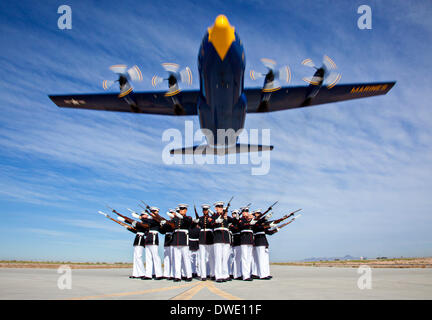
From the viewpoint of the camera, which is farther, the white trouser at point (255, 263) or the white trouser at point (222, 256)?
the white trouser at point (255, 263)

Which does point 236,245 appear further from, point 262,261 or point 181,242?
point 181,242

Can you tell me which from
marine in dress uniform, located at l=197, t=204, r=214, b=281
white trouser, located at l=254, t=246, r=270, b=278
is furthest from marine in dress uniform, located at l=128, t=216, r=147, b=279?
white trouser, located at l=254, t=246, r=270, b=278

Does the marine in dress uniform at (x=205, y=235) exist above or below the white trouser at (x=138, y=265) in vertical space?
above

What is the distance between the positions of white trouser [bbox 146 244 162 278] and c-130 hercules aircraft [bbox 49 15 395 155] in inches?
346

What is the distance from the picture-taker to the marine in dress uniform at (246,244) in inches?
439

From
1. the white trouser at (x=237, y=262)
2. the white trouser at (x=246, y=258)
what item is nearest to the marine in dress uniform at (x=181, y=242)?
the white trouser at (x=246, y=258)

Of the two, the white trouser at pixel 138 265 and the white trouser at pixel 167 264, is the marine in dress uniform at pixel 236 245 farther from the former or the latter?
the white trouser at pixel 138 265

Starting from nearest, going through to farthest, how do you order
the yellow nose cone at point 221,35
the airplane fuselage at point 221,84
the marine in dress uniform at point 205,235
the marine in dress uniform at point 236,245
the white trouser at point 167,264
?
1. the marine in dress uniform at point 205,235
2. the white trouser at point 167,264
3. the marine in dress uniform at point 236,245
4. the yellow nose cone at point 221,35
5. the airplane fuselage at point 221,84

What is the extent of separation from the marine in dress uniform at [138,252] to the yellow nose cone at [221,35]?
31.2 ft

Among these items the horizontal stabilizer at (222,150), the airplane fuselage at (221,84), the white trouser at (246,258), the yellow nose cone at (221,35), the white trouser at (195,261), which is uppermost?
the yellow nose cone at (221,35)

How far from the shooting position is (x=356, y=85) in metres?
20.2
